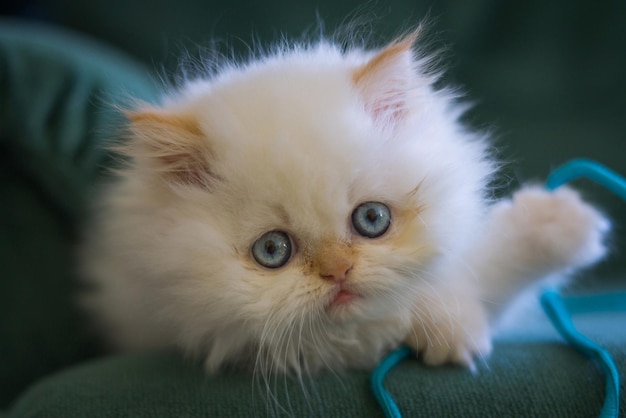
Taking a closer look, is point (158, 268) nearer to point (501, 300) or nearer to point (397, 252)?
point (397, 252)

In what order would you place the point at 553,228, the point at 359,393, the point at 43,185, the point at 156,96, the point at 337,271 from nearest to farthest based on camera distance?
1. the point at 337,271
2. the point at 359,393
3. the point at 553,228
4. the point at 43,185
5. the point at 156,96

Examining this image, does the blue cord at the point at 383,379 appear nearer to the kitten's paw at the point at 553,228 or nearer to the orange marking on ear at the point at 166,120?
the kitten's paw at the point at 553,228

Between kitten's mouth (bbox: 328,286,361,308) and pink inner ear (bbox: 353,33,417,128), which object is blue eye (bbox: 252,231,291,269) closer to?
kitten's mouth (bbox: 328,286,361,308)

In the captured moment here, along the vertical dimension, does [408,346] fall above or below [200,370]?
above

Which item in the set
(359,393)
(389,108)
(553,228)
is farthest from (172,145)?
(553,228)

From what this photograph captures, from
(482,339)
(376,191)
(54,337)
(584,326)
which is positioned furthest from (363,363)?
(54,337)

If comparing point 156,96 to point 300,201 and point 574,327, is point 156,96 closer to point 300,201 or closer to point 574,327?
point 300,201

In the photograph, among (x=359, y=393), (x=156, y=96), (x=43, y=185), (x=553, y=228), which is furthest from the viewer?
(x=156, y=96)
